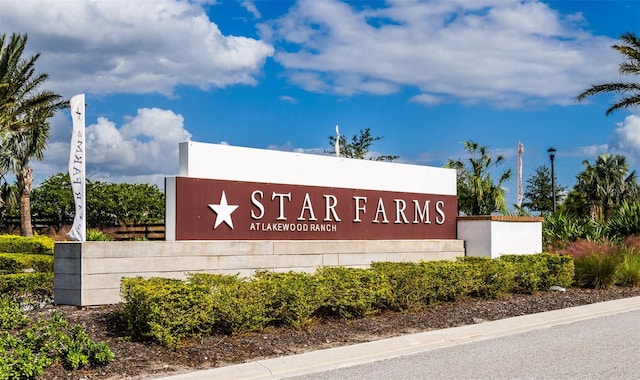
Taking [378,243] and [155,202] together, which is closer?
[378,243]

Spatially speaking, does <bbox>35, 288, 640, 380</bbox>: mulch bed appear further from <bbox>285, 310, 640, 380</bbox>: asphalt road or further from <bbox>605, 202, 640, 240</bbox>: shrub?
<bbox>605, 202, 640, 240</bbox>: shrub

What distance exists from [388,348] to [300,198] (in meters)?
6.45

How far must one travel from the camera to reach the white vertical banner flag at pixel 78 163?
508 inches

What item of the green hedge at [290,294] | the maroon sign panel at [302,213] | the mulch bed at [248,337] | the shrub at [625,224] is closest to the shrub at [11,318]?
the mulch bed at [248,337]

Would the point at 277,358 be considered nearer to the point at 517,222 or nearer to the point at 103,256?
the point at 103,256

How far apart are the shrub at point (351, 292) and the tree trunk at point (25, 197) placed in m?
29.7

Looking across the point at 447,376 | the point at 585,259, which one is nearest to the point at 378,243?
the point at 585,259

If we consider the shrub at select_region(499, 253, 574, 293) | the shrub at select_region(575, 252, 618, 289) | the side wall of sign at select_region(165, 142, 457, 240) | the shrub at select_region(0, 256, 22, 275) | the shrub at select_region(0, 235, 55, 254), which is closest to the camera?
the side wall of sign at select_region(165, 142, 457, 240)

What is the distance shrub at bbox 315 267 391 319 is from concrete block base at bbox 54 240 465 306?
2.48 metres

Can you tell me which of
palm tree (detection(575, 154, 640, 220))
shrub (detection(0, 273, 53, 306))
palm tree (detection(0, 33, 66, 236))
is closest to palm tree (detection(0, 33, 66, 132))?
palm tree (detection(0, 33, 66, 236))

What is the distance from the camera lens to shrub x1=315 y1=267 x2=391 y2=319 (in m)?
11.8

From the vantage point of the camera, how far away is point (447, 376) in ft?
27.1

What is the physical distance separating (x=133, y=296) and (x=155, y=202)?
3633cm

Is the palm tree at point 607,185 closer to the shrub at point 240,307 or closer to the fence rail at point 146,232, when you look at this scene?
the fence rail at point 146,232
